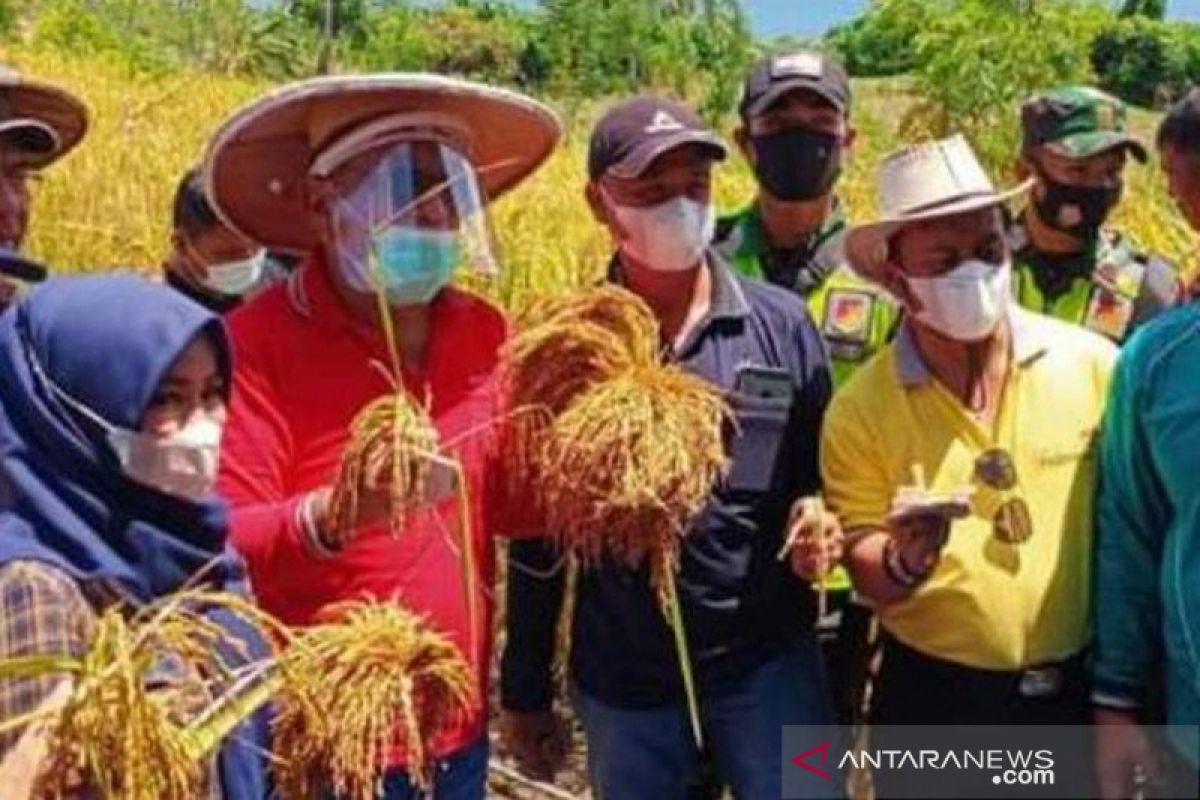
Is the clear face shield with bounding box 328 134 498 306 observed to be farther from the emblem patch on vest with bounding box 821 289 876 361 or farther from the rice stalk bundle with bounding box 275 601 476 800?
the emblem patch on vest with bounding box 821 289 876 361

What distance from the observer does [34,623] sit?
1884 mm

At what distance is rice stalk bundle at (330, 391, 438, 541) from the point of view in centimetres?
219

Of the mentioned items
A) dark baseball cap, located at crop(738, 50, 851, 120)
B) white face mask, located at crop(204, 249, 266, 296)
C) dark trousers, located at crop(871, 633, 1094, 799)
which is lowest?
dark trousers, located at crop(871, 633, 1094, 799)

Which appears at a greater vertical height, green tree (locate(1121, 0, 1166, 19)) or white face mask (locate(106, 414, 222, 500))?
green tree (locate(1121, 0, 1166, 19))

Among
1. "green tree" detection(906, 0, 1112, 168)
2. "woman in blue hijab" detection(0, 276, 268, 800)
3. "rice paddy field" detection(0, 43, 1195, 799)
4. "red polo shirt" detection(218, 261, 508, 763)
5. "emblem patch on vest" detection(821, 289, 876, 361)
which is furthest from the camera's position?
"green tree" detection(906, 0, 1112, 168)

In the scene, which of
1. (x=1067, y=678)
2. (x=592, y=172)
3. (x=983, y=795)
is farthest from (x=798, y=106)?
(x=983, y=795)

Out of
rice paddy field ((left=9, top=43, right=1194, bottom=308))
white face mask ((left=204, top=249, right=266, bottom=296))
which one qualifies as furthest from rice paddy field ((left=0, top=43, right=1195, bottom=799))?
white face mask ((left=204, top=249, right=266, bottom=296))

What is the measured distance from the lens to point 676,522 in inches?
95.3

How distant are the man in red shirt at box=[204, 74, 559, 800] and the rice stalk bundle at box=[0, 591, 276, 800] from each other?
501 millimetres

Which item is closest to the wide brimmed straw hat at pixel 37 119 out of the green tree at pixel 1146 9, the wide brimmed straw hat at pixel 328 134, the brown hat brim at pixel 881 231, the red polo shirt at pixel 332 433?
the wide brimmed straw hat at pixel 328 134

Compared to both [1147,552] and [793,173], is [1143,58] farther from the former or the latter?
[1147,552]

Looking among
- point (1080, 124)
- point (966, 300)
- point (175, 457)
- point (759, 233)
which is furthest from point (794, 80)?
point (175, 457)

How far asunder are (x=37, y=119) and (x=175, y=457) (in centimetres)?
171

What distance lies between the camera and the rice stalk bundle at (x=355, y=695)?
6.70 feet
